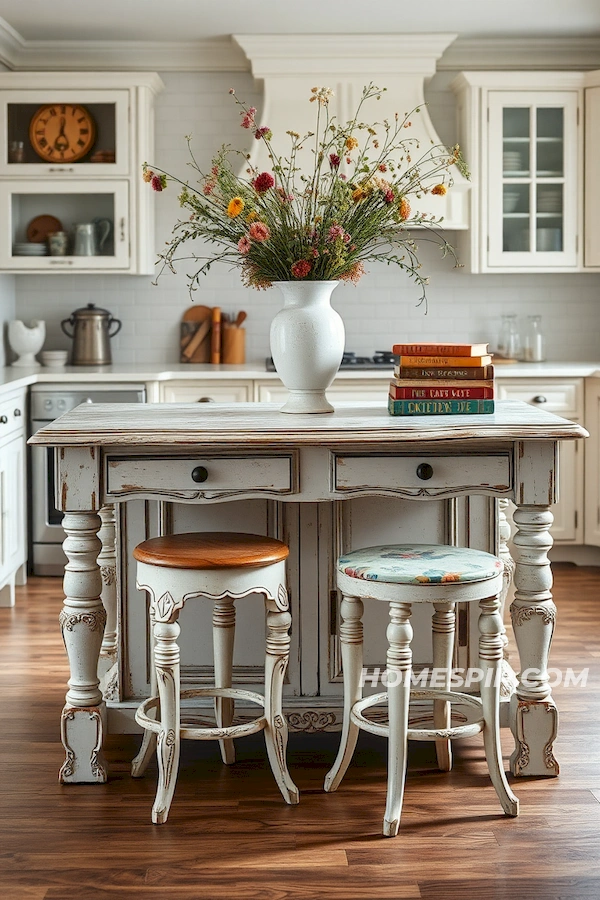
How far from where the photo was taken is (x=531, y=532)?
271 cm

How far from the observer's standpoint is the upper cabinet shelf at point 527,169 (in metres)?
5.45

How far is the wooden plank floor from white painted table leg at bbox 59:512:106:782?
0.24 ft

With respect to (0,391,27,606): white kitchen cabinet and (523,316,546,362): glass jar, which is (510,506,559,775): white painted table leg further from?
(523,316,546,362): glass jar

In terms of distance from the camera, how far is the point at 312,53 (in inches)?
211

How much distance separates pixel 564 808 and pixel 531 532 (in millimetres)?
679

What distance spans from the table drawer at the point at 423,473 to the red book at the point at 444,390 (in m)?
0.24

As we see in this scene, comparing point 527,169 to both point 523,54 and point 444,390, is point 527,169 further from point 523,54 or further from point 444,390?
point 444,390

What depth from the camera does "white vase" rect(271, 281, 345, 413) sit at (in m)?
2.86

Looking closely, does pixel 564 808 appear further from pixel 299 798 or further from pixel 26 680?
pixel 26 680

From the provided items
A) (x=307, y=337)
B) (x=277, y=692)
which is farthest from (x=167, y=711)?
(x=307, y=337)

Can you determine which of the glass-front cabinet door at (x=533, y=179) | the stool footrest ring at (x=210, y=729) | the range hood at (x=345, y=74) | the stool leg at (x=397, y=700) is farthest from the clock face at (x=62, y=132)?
the stool leg at (x=397, y=700)

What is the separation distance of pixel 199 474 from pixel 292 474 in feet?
0.76

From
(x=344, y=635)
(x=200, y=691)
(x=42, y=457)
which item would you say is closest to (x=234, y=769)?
(x=200, y=691)

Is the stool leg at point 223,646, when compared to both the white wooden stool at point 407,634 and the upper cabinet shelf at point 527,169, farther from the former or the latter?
the upper cabinet shelf at point 527,169
